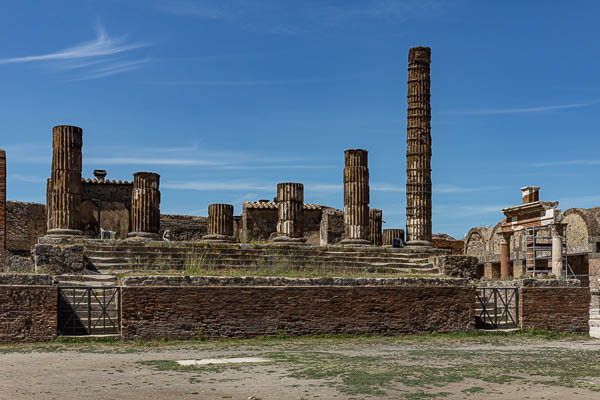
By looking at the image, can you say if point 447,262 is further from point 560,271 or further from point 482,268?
point 482,268

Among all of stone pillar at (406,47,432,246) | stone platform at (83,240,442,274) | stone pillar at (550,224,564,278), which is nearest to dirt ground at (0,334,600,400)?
stone platform at (83,240,442,274)

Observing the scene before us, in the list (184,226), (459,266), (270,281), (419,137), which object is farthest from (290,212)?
(184,226)

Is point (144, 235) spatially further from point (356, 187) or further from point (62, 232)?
point (356, 187)

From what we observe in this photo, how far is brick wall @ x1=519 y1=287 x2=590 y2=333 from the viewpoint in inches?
677

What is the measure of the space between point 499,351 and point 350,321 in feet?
11.0

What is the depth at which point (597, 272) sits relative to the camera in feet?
93.6

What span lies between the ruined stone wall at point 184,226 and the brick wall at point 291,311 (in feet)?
64.5

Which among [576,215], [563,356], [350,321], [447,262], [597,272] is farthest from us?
[576,215]

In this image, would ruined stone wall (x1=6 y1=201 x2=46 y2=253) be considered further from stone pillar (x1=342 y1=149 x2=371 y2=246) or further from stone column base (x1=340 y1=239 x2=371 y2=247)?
stone column base (x1=340 y1=239 x2=371 y2=247)

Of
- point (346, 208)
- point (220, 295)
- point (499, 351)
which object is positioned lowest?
point (499, 351)

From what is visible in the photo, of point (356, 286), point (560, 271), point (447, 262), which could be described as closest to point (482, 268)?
point (560, 271)

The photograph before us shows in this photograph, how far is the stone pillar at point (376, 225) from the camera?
1358 inches

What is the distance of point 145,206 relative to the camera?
21641mm

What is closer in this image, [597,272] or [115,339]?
[115,339]
